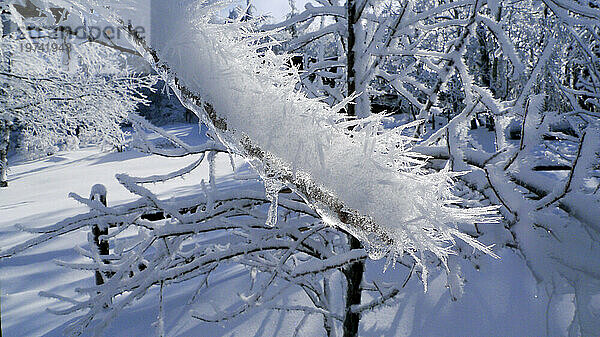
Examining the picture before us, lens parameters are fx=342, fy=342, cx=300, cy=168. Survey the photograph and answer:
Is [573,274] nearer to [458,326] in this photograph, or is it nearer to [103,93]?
[458,326]

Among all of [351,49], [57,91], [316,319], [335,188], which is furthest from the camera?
[57,91]

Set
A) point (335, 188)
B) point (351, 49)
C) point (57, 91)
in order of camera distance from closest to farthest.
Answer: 1. point (335, 188)
2. point (351, 49)
3. point (57, 91)

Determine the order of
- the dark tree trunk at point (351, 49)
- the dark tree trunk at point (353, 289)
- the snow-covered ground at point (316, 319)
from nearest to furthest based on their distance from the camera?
the dark tree trunk at point (351, 49) < the dark tree trunk at point (353, 289) < the snow-covered ground at point (316, 319)

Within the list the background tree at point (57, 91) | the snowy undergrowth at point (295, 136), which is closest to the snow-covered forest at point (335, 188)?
the snowy undergrowth at point (295, 136)

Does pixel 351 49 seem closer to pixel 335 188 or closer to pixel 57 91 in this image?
pixel 335 188

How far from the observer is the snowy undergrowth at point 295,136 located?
0.51 meters

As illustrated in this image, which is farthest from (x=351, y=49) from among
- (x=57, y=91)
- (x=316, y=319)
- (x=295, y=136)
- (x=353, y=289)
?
(x=57, y=91)

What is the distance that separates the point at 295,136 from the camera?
1.73 feet

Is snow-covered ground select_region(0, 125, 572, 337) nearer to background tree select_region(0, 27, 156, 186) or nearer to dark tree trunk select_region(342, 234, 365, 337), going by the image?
dark tree trunk select_region(342, 234, 365, 337)

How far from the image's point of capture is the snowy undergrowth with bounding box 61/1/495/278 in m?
0.51

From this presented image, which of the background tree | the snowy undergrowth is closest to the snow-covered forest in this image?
the snowy undergrowth

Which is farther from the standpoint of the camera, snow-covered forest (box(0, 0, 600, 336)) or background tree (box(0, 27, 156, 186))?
background tree (box(0, 27, 156, 186))

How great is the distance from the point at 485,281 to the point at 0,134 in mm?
16718

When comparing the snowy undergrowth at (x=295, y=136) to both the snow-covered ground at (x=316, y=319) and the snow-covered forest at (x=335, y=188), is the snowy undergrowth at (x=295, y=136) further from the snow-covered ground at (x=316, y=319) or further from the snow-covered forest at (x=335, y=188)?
the snow-covered ground at (x=316, y=319)
